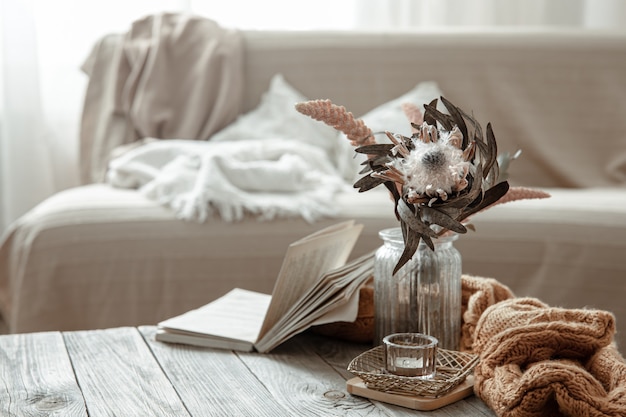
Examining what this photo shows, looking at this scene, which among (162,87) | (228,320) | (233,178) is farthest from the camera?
(162,87)

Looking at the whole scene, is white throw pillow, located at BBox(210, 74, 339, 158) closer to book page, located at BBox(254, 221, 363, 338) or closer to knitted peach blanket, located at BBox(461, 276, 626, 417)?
book page, located at BBox(254, 221, 363, 338)

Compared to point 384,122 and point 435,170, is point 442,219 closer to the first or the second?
point 435,170

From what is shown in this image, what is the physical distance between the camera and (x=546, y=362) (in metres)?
0.93

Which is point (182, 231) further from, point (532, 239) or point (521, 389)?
point (521, 389)

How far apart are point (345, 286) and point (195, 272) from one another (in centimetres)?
99

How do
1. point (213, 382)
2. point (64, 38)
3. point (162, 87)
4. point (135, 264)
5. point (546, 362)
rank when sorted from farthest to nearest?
1. point (64, 38)
2. point (162, 87)
3. point (135, 264)
4. point (213, 382)
5. point (546, 362)

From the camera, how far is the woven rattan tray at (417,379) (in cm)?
96

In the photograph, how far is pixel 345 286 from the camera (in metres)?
1.18

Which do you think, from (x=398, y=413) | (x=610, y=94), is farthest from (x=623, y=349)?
(x=398, y=413)

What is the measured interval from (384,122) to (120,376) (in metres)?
1.68

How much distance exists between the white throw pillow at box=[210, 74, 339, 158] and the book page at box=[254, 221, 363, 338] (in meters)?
1.40

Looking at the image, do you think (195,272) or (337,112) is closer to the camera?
(337,112)

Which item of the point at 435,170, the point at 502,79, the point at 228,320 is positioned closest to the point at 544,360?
the point at 435,170

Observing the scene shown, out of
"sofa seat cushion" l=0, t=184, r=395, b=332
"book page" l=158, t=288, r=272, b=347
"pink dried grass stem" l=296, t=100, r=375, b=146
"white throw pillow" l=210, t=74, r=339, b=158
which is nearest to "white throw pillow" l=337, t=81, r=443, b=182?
"white throw pillow" l=210, t=74, r=339, b=158
